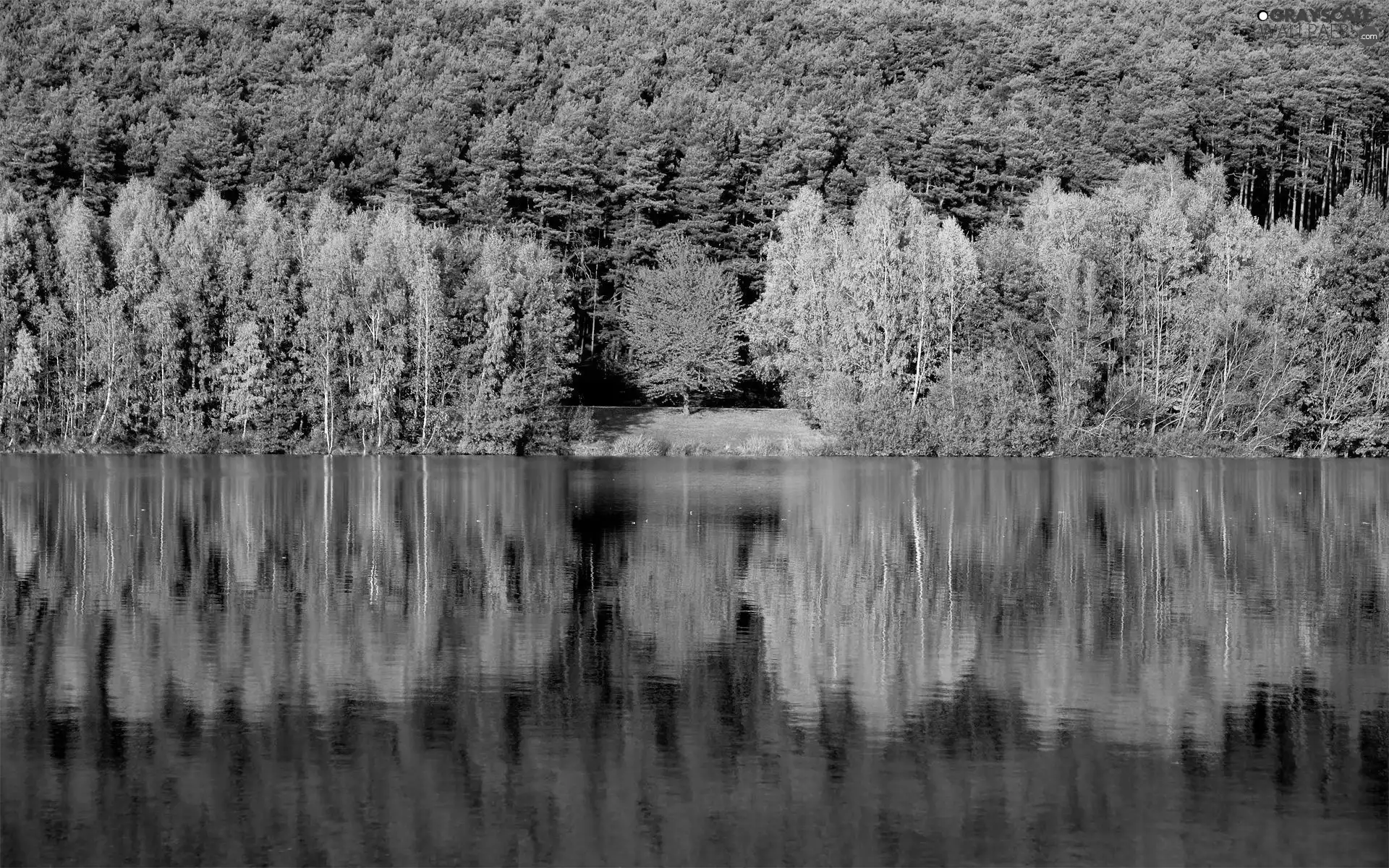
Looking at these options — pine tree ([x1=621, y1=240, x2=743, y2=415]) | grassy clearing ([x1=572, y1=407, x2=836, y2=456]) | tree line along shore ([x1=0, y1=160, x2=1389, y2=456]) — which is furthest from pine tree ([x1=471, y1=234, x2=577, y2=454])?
pine tree ([x1=621, y1=240, x2=743, y2=415])

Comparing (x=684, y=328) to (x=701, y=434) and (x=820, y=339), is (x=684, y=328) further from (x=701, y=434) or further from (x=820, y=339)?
(x=820, y=339)

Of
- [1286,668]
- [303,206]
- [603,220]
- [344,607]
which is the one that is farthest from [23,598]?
[603,220]

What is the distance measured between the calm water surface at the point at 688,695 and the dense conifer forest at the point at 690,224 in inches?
1539

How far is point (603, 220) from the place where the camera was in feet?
314

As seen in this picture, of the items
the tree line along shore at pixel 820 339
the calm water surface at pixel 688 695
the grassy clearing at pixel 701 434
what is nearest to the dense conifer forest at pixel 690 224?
the tree line along shore at pixel 820 339

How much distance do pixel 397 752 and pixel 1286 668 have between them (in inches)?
397

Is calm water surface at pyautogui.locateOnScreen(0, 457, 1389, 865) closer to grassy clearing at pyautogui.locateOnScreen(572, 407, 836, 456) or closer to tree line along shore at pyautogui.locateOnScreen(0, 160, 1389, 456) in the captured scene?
tree line along shore at pyautogui.locateOnScreen(0, 160, 1389, 456)

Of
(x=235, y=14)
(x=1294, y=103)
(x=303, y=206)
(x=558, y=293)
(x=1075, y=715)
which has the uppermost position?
(x=235, y=14)

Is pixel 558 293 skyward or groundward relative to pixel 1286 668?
skyward

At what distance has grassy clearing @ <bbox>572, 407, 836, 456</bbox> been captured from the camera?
73.1 m

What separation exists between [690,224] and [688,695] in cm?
7951

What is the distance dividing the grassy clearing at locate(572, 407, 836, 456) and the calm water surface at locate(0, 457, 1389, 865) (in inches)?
1642

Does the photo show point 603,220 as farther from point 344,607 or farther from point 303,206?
point 344,607

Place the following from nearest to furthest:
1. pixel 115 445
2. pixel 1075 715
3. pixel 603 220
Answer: pixel 1075 715, pixel 115 445, pixel 603 220
